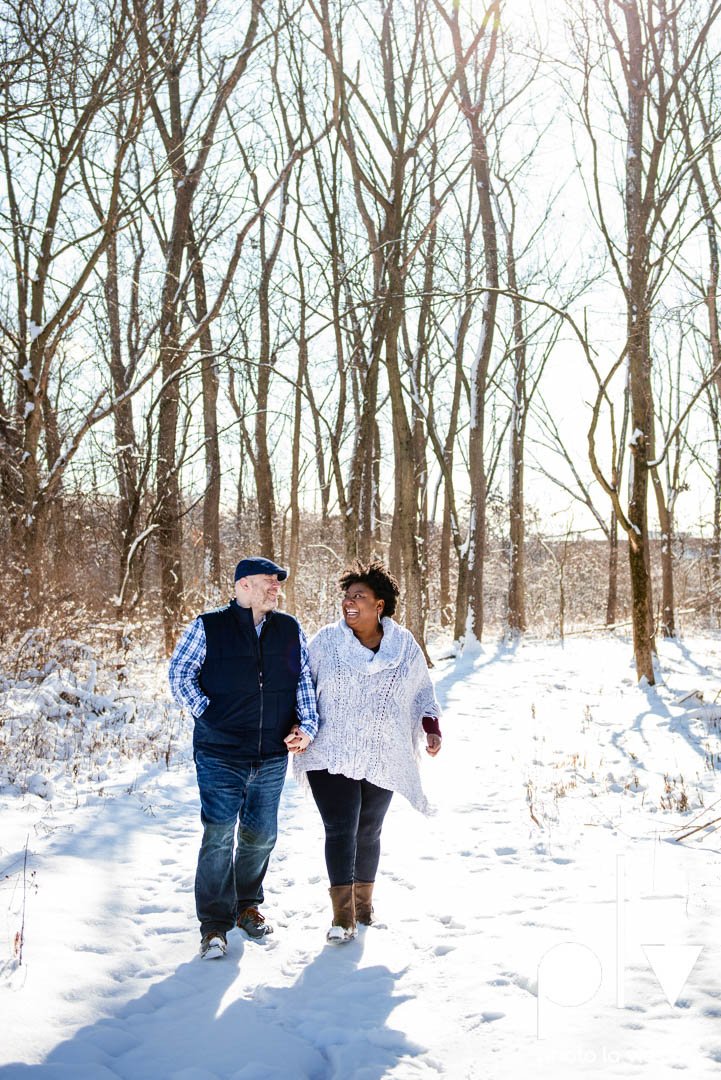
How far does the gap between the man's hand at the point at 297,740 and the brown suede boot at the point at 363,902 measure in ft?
2.36

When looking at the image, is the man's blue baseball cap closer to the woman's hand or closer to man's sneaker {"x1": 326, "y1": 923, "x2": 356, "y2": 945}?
the woman's hand

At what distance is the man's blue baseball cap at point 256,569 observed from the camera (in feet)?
11.2

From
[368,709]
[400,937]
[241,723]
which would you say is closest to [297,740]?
[241,723]

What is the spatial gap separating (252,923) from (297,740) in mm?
874

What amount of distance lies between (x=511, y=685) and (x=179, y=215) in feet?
25.4

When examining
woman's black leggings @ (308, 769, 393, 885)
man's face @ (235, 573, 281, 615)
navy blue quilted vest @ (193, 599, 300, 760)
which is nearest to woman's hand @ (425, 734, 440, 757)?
woman's black leggings @ (308, 769, 393, 885)

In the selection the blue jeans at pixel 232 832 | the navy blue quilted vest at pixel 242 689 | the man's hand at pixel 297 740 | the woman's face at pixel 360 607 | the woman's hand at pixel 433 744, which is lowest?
the blue jeans at pixel 232 832

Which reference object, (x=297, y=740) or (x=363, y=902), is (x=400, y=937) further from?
(x=297, y=740)

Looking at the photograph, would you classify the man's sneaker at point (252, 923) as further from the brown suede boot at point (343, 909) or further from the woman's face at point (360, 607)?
the woman's face at point (360, 607)

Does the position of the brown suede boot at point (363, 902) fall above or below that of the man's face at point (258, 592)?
below

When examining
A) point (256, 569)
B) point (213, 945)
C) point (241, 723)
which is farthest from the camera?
point (256, 569)

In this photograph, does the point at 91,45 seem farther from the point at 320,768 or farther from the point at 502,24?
the point at 320,768

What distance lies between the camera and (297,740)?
3.36m

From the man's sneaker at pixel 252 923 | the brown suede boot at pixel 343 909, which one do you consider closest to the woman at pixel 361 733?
the brown suede boot at pixel 343 909
